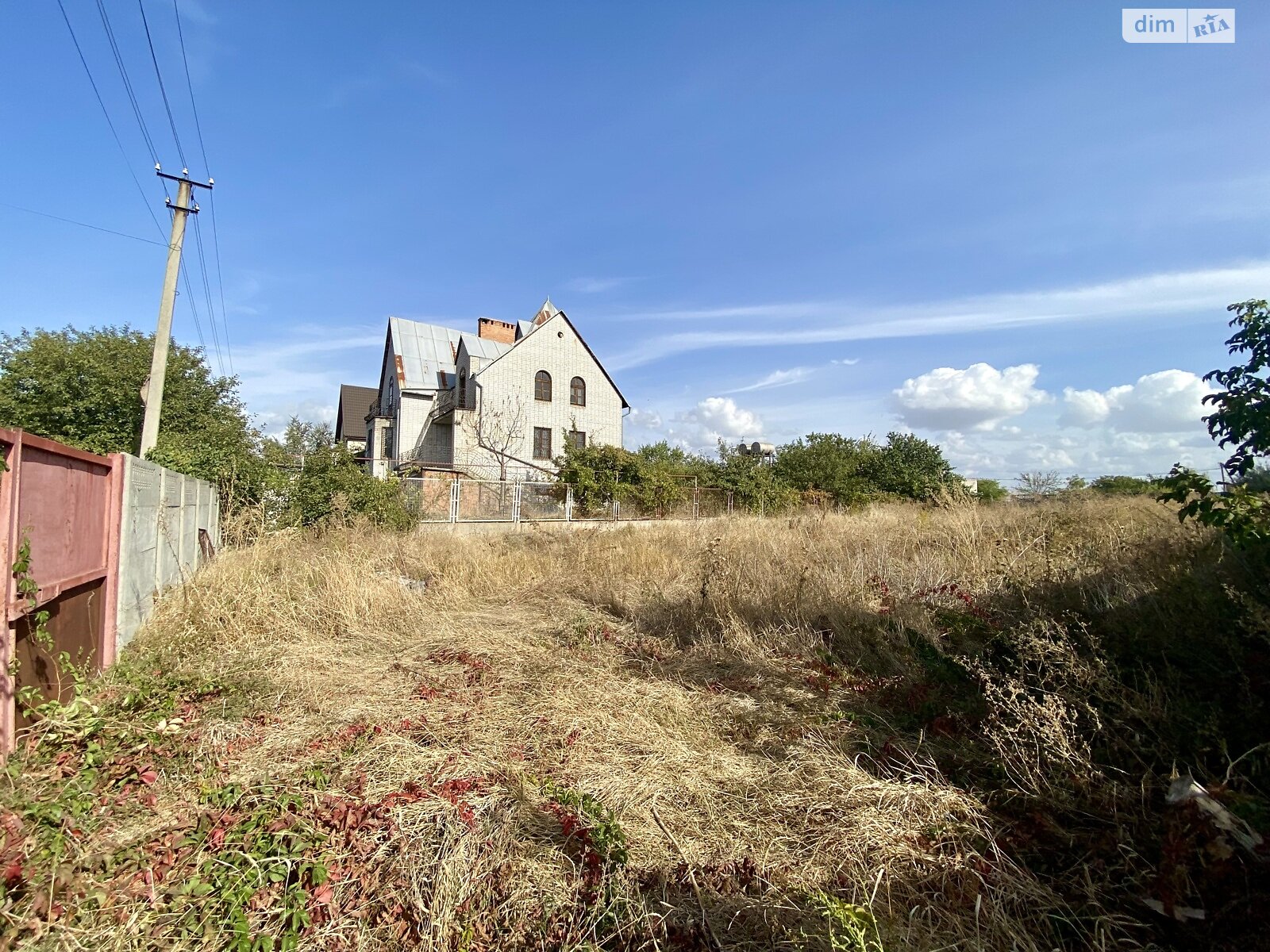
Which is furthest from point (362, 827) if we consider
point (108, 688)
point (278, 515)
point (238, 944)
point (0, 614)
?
point (278, 515)

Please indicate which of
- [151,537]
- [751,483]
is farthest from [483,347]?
[151,537]

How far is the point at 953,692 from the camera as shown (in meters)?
3.57

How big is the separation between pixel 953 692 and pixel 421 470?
852 inches

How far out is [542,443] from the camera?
85.6 feet

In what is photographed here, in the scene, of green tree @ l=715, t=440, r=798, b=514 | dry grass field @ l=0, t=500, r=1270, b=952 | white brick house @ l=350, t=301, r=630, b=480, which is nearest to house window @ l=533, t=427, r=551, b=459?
white brick house @ l=350, t=301, r=630, b=480

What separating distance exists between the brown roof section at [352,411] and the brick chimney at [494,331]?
601 inches

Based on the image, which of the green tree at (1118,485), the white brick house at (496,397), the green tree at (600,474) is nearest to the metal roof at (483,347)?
the white brick house at (496,397)

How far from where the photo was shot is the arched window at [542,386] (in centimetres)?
2581

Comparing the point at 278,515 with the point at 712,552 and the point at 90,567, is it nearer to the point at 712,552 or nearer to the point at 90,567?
the point at 90,567

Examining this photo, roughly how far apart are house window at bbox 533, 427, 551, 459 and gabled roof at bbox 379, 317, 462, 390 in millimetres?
5685

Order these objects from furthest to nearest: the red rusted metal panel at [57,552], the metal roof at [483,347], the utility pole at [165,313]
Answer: the metal roof at [483,347] → the utility pole at [165,313] → the red rusted metal panel at [57,552]

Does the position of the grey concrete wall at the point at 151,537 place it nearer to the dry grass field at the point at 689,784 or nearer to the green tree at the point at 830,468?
the dry grass field at the point at 689,784

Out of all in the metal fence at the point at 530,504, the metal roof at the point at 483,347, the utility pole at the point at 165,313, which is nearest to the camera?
the utility pole at the point at 165,313

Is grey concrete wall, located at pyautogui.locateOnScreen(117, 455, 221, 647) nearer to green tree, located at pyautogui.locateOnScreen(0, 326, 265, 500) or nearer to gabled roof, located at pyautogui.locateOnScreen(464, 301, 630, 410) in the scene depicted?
green tree, located at pyautogui.locateOnScreen(0, 326, 265, 500)
